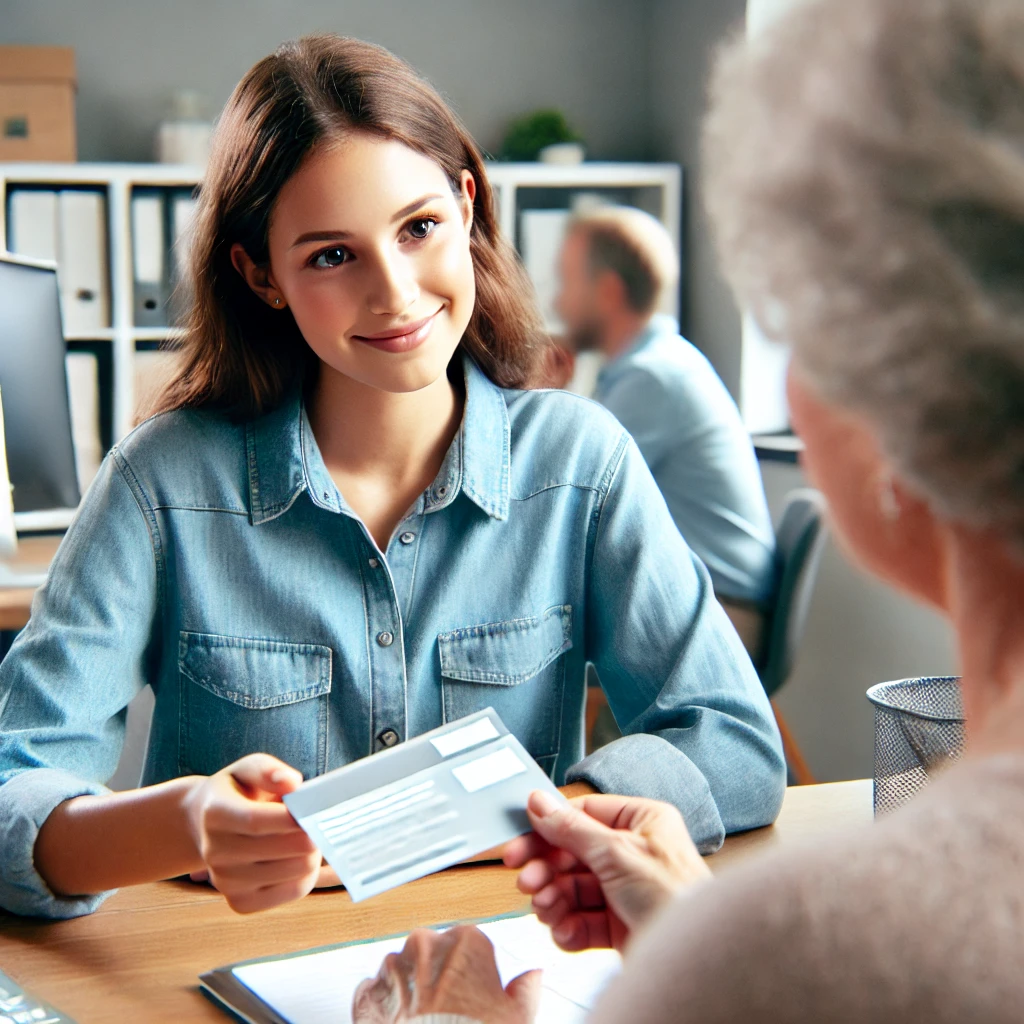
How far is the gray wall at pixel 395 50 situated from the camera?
3.93 m

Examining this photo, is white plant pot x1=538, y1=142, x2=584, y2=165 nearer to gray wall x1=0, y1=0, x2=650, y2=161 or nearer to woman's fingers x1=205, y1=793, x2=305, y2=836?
gray wall x1=0, y1=0, x2=650, y2=161

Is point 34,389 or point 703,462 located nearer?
point 34,389

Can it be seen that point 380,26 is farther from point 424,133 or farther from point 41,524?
point 424,133

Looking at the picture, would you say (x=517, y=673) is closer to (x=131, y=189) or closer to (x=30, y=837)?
(x=30, y=837)

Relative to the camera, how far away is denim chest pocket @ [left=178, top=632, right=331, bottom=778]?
1214 millimetres

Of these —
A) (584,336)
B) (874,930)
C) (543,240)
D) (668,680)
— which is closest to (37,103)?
(543,240)

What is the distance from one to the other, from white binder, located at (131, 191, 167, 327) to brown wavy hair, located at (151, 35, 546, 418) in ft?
8.01

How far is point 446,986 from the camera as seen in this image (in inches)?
30.3

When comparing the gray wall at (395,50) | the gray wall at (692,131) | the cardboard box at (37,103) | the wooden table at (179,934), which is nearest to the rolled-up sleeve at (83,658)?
the wooden table at (179,934)

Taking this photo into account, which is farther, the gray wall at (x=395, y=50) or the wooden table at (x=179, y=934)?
Result: the gray wall at (x=395, y=50)

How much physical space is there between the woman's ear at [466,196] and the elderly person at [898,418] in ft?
2.62

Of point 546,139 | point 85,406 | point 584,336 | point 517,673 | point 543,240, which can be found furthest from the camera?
point 546,139

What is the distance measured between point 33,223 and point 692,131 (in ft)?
6.64

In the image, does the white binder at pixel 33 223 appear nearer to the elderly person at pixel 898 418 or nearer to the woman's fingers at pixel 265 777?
the woman's fingers at pixel 265 777
